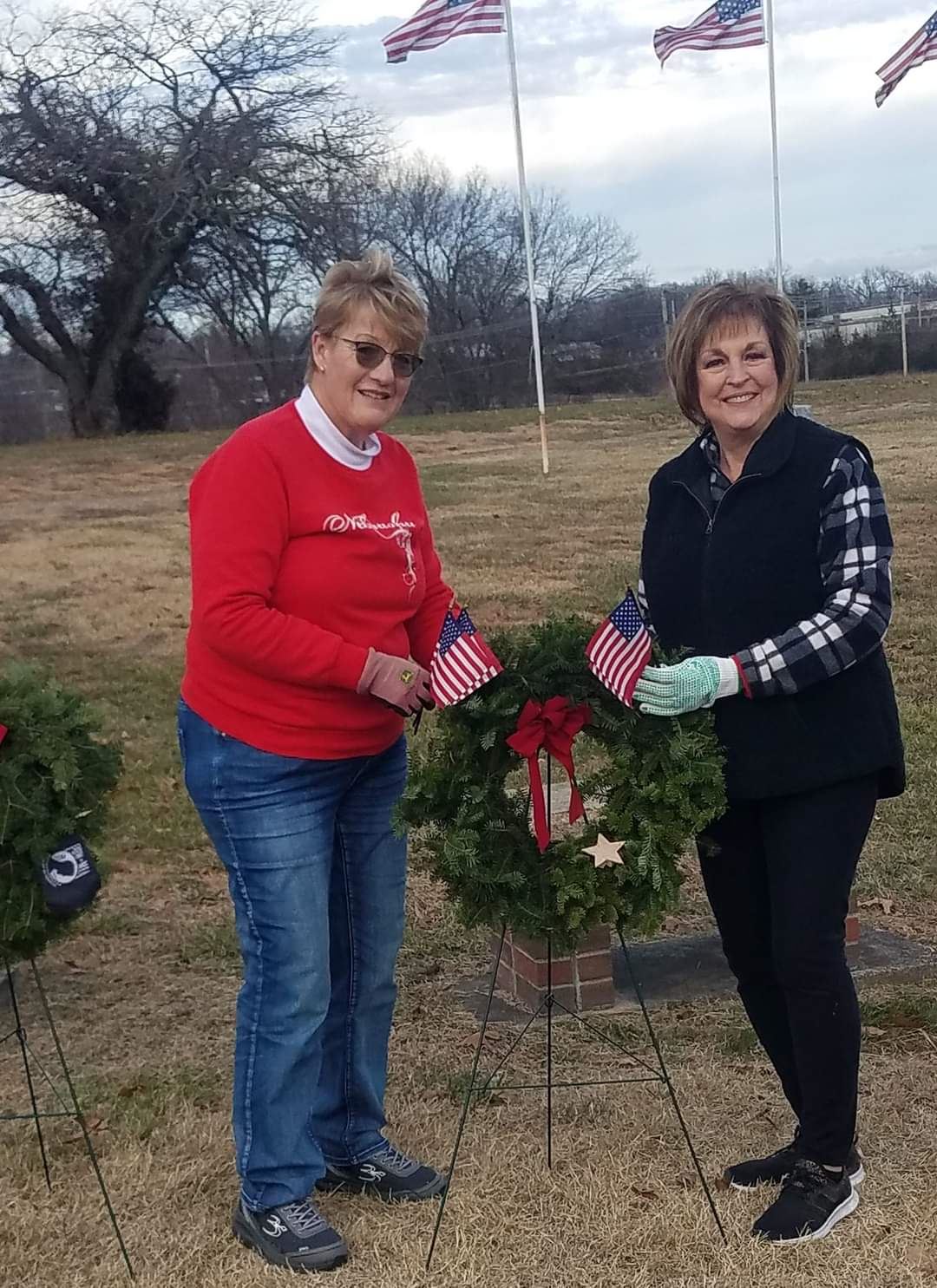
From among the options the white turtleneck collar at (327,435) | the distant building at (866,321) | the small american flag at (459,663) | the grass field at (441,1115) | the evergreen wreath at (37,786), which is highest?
the distant building at (866,321)

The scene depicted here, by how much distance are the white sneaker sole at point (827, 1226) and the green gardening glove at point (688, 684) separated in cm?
112

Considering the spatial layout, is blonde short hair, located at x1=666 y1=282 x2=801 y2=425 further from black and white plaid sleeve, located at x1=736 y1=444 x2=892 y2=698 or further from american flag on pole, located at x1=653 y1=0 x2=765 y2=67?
american flag on pole, located at x1=653 y1=0 x2=765 y2=67

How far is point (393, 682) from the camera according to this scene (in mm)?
2752

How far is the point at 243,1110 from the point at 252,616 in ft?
3.46

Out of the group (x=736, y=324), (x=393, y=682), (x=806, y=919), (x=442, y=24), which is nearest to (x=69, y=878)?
(x=393, y=682)

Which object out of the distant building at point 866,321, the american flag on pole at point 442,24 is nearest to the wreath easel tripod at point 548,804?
the american flag on pole at point 442,24

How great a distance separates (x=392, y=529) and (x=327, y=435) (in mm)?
228

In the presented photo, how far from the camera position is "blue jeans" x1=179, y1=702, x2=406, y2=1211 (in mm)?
2812

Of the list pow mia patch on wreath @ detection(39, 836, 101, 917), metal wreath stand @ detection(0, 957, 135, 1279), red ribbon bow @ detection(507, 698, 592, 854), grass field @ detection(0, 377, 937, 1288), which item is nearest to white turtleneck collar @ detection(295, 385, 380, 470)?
red ribbon bow @ detection(507, 698, 592, 854)

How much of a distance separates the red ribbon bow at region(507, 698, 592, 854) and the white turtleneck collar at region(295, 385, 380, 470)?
1.99ft

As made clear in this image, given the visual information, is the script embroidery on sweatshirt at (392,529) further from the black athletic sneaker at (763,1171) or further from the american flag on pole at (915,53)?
the american flag on pole at (915,53)

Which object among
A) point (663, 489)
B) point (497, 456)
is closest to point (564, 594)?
point (663, 489)

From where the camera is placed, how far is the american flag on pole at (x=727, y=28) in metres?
17.7

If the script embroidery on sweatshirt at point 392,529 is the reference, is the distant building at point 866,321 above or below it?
above
